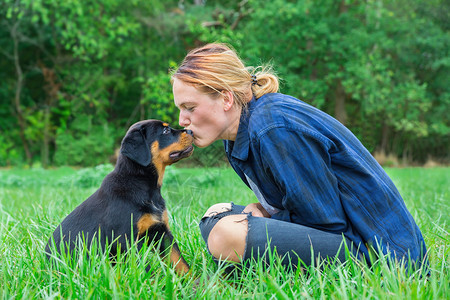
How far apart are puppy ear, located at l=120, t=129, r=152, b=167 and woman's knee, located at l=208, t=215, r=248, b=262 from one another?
2.36ft

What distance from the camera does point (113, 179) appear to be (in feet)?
8.62

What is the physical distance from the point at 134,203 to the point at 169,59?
16195 mm

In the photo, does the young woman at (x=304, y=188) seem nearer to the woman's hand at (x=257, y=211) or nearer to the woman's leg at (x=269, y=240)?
the woman's leg at (x=269, y=240)

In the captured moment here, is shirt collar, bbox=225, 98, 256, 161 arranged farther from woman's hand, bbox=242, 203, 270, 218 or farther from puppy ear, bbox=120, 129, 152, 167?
puppy ear, bbox=120, 129, 152, 167

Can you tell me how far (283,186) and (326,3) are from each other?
51.7 feet

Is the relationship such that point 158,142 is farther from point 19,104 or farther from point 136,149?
point 19,104

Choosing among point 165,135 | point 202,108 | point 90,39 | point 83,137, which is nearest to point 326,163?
point 202,108

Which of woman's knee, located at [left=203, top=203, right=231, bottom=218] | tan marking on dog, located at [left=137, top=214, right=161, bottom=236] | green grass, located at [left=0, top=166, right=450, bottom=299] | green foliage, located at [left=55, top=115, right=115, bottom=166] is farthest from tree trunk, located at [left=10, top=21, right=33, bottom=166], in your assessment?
tan marking on dog, located at [left=137, top=214, right=161, bottom=236]

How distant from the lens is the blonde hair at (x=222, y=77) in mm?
2387

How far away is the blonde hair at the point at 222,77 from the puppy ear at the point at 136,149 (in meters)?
0.51

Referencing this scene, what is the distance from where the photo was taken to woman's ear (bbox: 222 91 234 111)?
2.40m

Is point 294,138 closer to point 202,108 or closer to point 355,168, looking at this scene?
point 355,168

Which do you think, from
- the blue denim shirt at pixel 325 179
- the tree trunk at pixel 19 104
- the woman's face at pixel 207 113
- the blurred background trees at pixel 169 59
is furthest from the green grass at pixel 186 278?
the tree trunk at pixel 19 104

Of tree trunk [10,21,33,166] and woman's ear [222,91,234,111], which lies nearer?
woman's ear [222,91,234,111]
